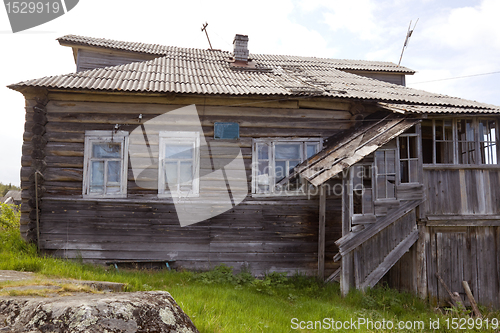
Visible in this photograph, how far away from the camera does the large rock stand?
8.37ft

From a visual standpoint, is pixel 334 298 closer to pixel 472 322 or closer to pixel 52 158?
pixel 472 322

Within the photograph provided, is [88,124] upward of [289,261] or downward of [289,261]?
upward

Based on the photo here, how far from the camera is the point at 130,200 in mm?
7180

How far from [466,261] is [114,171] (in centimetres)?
856

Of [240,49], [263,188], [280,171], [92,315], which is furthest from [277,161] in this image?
[92,315]

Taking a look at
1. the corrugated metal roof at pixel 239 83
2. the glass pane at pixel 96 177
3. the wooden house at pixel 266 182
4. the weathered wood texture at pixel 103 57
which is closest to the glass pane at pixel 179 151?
the wooden house at pixel 266 182

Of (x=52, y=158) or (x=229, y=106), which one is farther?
(x=229, y=106)

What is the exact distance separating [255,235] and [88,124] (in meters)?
4.62

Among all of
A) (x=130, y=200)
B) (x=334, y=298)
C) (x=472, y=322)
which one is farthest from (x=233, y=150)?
(x=472, y=322)

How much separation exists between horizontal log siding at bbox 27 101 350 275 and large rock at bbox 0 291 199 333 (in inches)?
171

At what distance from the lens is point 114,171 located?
7258 millimetres

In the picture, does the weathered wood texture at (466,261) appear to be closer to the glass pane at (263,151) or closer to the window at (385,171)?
the window at (385,171)

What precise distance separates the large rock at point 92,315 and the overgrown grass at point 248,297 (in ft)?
3.51

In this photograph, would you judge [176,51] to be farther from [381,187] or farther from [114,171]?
[381,187]
